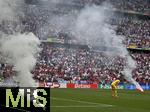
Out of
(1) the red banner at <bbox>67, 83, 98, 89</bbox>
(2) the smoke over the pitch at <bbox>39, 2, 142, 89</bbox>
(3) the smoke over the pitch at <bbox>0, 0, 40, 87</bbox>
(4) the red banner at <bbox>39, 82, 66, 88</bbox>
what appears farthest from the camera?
(1) the red banner at <bbox>67, 83, 98, 89</bbox>

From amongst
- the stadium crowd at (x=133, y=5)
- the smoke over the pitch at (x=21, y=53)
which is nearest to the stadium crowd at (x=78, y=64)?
the stadium crowd at (x=133, y=5)

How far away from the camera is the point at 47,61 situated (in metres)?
61.3

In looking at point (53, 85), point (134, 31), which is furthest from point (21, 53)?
point (134, 31)

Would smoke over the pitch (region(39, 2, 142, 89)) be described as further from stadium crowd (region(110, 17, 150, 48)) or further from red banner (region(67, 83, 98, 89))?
stadium crowd (region(110, 17, 150, 48))

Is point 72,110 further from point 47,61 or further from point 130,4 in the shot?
point 130,4

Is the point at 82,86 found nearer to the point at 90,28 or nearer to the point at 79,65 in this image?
the point at 79,65

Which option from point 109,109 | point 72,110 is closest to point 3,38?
point 72,110

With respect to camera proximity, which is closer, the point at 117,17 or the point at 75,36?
the point at 75,36

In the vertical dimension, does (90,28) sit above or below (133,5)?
below

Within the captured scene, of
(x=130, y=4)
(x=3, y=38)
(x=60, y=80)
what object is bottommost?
(x=60, y=80)

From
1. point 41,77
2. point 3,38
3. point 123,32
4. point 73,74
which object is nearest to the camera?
point 3,38

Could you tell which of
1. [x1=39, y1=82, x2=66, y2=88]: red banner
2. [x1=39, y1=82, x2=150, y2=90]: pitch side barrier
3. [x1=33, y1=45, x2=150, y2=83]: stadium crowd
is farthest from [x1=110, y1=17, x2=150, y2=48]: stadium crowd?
[x1=39, y1=82, x2=66, y2=88]: red banner

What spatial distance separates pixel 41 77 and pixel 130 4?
86.6ft

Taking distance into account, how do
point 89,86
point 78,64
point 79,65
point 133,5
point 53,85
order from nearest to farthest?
point 53,85 → point 78,64 → point 79,65 → point 89,86 → point 133,5
